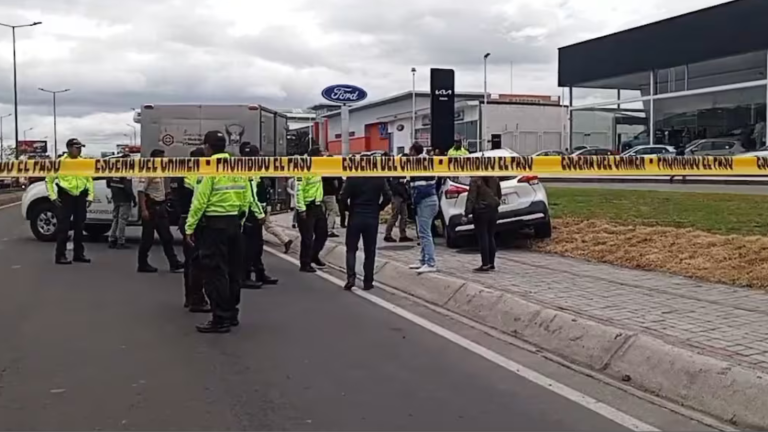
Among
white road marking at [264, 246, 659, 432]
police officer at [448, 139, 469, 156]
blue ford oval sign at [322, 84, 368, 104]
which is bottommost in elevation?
white road marking at [264, 246, 659, 432]

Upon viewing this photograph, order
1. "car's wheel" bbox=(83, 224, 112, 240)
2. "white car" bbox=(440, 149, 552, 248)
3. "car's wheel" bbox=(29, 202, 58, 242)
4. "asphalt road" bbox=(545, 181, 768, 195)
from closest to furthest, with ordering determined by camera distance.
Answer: "white car" bbox=(440, 149, 552, 248) → "car's wheel" bbox=(29, 202, 58, 242) → "car's wheel" bbox=(83, 224, 112, 240) → "asphalt road" bbox=(545, 181, 768, 195)

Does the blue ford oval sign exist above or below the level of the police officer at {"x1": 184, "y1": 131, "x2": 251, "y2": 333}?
above

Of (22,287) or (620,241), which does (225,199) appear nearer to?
(22,287)

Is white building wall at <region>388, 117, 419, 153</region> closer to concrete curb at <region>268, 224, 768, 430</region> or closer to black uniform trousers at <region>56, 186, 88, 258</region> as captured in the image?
black uniform trousers at <region>56, 186, 88, 258</region>

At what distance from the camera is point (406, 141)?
82.5m

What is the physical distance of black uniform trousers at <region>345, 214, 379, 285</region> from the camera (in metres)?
11.3

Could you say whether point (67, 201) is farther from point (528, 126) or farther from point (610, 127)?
point (528, 126)

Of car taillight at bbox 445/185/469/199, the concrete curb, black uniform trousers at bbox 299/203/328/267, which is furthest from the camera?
car taillight at bbox 445/185/469/199

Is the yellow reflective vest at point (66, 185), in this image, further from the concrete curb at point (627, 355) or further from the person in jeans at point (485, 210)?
the concrete curb at point (627, 355)

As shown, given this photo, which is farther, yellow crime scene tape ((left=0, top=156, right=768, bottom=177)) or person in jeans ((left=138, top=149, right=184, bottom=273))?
person in jeans ((left=138, top=149, right=184, bottom=273))

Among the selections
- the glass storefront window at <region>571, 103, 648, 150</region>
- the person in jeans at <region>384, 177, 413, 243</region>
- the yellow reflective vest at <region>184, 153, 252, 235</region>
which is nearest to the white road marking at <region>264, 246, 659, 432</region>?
the yellow reflective vest at <region>184, 153, 252, 235</region>

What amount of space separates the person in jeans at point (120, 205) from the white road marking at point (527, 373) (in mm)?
6387

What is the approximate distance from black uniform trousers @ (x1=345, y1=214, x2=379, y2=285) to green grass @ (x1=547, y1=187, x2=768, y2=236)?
506 cm

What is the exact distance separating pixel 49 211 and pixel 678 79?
128 feet
